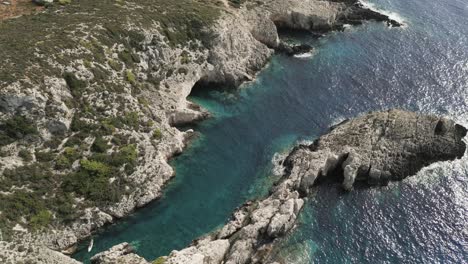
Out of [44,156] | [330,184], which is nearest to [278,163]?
[330,184]

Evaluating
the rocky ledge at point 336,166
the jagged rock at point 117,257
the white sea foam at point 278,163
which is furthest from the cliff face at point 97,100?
A: the white sea foam at point 278,163

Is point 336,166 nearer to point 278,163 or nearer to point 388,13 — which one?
point 278,163

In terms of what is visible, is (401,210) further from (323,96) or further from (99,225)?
(99,225)

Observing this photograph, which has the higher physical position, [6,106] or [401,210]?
[6,106]

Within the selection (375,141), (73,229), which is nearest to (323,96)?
(375,141)

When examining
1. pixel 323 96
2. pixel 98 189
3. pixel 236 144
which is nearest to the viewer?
pixel 98 189

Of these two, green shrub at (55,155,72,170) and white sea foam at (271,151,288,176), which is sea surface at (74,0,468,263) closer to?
white sea foam at (271,151,288,176)
